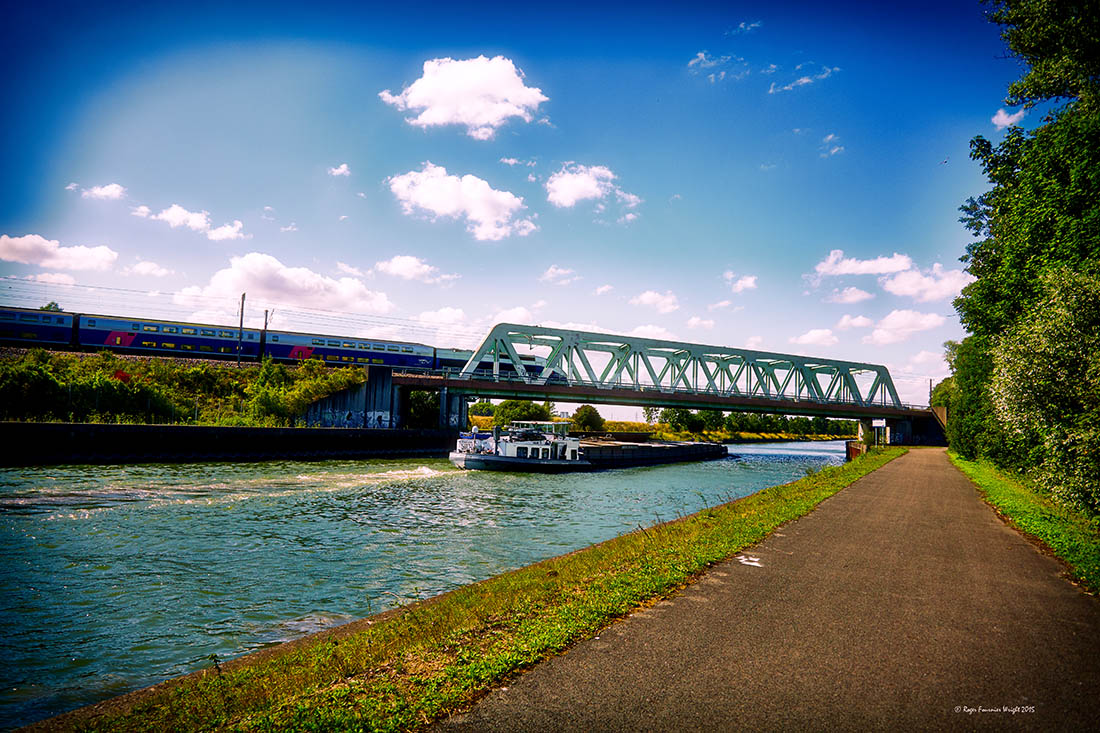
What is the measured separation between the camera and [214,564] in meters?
13.5

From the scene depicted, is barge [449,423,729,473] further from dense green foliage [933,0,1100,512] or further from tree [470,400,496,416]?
tree [470,400,496,416]

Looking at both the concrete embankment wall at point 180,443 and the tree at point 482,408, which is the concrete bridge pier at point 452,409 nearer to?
the concrete embankment wall at point 180,443

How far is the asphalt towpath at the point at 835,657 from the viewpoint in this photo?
499cm

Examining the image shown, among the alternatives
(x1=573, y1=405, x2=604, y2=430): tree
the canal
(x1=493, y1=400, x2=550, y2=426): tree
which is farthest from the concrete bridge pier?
(x1=573, y1=405, x2=604, y2=430): tree

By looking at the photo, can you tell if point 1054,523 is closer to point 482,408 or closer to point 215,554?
point 215,554

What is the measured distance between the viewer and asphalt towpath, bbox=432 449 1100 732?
499 centimetres

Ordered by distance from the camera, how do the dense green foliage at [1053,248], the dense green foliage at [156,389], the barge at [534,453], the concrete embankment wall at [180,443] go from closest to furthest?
the dense green foliage at [1053,248]
the concrete embankment wall at [180,443]
the dense green foliage at [156,389]
the barge at [534,453]

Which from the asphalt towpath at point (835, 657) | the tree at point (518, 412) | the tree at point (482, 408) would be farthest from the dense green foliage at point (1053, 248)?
the tree at point (482, 408)

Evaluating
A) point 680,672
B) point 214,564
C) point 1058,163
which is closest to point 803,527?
point 680,672

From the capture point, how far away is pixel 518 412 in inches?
3086

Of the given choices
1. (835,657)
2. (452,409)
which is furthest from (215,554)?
(452,409)

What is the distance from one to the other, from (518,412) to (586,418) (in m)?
17.7

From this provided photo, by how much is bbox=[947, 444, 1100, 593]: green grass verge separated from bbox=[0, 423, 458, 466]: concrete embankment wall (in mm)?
40395

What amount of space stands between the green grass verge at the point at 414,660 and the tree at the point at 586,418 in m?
80.8
